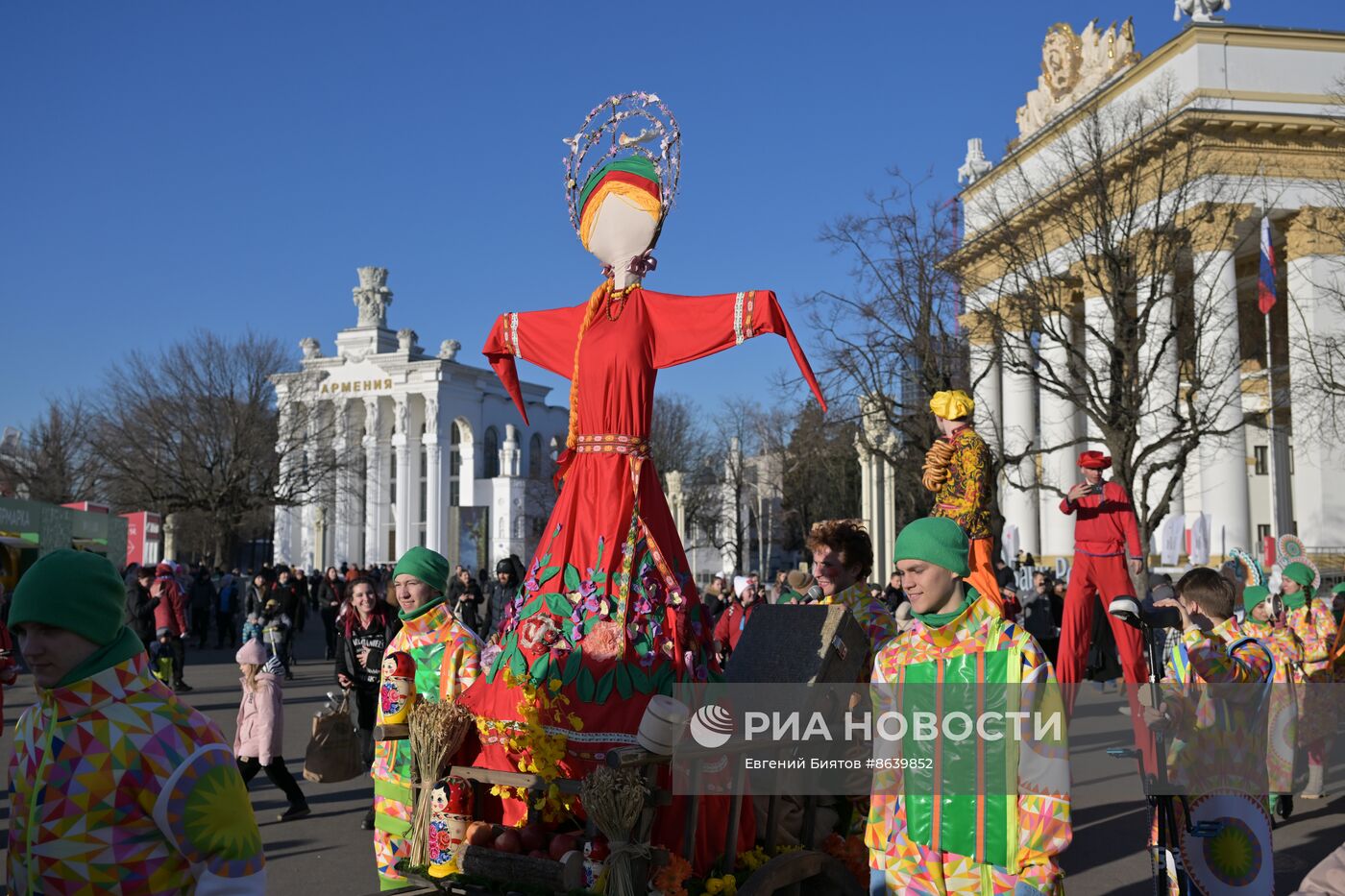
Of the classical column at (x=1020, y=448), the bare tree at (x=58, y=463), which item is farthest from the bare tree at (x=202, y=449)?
the classical column at (x=1020, y=448)

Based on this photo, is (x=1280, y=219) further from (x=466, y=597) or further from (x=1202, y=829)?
(x=1202, y=829)

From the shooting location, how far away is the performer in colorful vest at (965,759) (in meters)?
3.40

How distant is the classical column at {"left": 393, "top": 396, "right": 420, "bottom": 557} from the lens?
83375mm

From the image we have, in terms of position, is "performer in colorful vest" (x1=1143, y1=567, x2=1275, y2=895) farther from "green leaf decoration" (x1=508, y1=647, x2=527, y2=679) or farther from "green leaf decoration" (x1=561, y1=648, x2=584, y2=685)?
"green leaf decoration" (x1=508, y1=647, x2=527, y2=679)

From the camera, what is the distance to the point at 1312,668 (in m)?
10.8

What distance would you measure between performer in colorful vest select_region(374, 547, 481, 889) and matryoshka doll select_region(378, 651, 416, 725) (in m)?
0.05

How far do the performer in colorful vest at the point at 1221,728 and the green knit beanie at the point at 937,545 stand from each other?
2.14 metres

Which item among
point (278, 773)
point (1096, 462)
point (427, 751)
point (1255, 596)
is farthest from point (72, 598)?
point (1255, 596)

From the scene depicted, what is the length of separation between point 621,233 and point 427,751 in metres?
2.76

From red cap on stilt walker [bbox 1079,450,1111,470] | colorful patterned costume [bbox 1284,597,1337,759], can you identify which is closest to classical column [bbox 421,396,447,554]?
colorful patterned costume [bbox 1284,597,1337,759]

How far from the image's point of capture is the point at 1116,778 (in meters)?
10.4

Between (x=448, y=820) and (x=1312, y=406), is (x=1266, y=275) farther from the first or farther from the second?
(x=448, y=820)

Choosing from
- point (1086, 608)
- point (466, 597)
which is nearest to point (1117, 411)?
point (466, 597)

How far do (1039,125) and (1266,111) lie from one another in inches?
296
